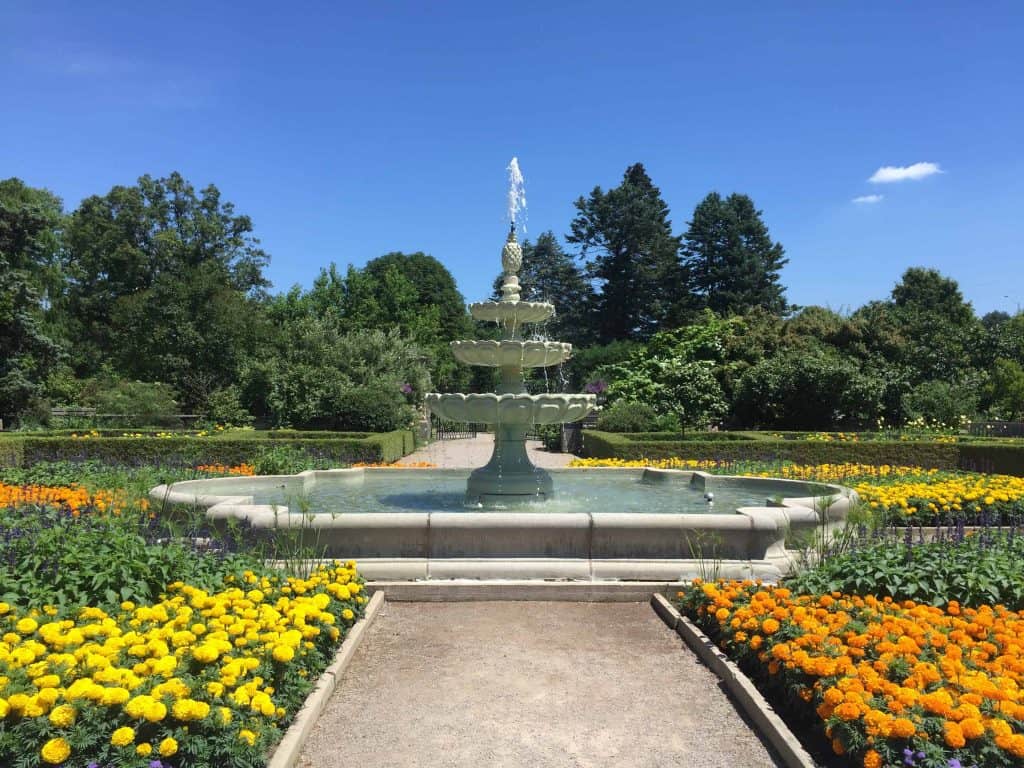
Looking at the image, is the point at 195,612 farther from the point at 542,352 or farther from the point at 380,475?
the point at 380,475

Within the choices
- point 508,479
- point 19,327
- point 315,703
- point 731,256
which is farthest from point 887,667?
point 731,256

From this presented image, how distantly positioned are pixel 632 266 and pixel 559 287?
987 centimetres

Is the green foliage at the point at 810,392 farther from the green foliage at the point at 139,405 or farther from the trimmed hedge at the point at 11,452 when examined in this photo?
the trimmed hedge at the point at 11,452

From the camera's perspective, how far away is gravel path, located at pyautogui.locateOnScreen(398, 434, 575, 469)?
18859 millimetres

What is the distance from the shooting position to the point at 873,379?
22.3m

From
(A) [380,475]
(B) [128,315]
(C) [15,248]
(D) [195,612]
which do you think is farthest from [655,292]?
(D) [195,612]

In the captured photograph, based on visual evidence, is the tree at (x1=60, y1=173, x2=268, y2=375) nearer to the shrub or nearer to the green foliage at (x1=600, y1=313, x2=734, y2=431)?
the green foliage at (x1=600, y1=313, x2=734, y2=431)

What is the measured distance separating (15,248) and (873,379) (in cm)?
2774

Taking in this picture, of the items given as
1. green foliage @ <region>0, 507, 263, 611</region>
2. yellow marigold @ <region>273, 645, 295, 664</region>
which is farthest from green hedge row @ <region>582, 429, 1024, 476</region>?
yellow marigold @ <region>273, 645, 295, 664</region>

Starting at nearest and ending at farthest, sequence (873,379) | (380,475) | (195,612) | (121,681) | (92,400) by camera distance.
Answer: (121,681)
(195,612)
(380,475)
(873,379)
(92,400)

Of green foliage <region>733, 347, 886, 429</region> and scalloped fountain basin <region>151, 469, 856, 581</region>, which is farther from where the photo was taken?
green foliage <region>733, 347, 886, 429</region>

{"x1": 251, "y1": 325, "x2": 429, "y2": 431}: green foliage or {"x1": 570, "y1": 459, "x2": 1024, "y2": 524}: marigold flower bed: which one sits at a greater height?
{"x1": 251, "y1": 325, "x2": 429, "y2": 431}: green foliage

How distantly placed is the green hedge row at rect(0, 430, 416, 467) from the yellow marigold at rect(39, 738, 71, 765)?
11710 mm

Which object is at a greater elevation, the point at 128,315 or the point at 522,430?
the point at 128,315
